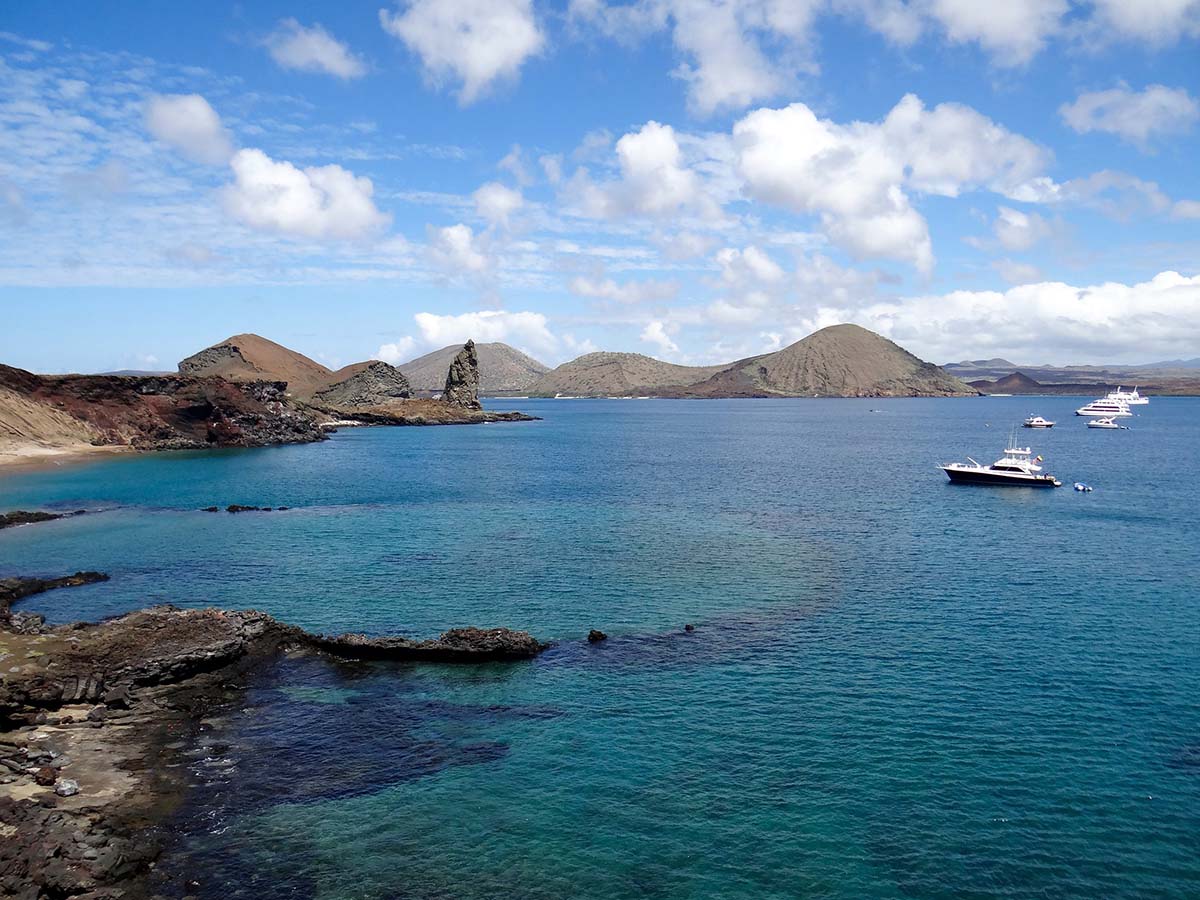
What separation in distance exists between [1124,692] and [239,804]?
36437 mm

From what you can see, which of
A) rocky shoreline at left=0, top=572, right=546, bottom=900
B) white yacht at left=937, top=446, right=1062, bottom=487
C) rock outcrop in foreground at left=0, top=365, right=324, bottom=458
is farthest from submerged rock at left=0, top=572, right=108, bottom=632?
rock outcrop in foreground at left=0, top=365, right=324, bottom=458

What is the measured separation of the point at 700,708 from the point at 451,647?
13.3m

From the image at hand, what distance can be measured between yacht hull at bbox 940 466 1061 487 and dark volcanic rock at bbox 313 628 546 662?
80.5 meters

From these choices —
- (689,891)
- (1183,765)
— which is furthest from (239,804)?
(1183,765)

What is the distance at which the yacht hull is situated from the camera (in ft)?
321

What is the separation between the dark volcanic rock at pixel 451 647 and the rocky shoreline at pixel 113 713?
0.18 feet

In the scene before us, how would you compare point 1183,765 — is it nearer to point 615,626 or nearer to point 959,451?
point 615,626

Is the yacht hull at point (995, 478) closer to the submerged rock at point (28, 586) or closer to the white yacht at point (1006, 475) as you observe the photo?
the white yacht at point (1006, 475)

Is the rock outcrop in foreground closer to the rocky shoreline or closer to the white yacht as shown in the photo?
the rocky shoreline

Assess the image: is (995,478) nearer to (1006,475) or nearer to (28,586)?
(1006,475)

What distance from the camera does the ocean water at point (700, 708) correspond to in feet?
76.1

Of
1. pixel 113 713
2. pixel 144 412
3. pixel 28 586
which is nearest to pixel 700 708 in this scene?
pixel 113 713

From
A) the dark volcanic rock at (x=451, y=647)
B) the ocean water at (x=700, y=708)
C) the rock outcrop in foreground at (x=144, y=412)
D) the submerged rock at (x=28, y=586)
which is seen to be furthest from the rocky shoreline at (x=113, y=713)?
the rock outcrop in foreground at (x=144, y=412)

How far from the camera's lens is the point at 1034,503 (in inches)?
3381
